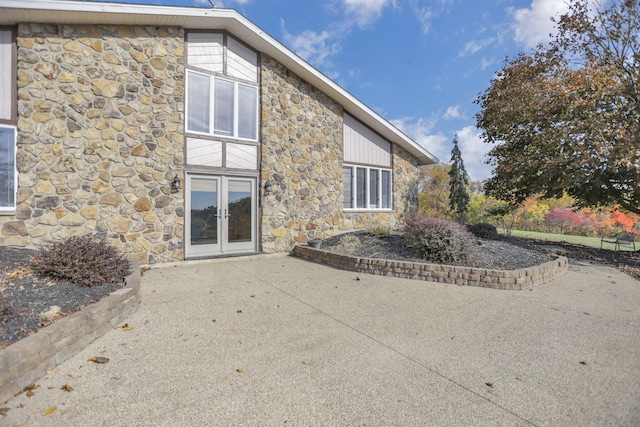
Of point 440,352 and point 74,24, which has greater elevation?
point 74,24

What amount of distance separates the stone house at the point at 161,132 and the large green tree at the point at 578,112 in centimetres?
496

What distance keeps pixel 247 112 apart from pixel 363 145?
4.61 meters

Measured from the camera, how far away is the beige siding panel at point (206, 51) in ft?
24.6

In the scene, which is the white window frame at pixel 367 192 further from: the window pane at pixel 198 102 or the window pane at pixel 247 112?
the window pane at pixel 198 102

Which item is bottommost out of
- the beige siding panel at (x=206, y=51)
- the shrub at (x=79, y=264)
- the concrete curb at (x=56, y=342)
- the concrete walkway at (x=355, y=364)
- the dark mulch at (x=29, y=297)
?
the concrete walkway at (x=355, y=364)

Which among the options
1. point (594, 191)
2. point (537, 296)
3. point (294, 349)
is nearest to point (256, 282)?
point (294, 349)

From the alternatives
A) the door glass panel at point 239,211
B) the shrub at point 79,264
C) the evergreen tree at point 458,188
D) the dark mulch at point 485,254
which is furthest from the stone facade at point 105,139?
the evergreen tree at point 458,188

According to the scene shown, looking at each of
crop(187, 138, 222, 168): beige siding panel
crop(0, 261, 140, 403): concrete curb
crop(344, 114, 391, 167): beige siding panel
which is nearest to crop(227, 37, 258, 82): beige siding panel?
crop(187, 138, 222, 168): beige siding panel

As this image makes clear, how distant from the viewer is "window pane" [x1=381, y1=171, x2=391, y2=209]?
11.8 m

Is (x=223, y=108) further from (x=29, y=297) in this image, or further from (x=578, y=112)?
(x=578, y=112)

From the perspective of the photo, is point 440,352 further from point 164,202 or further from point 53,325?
point 164,202

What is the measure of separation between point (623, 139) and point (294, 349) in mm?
9040

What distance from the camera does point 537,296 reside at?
195 inches

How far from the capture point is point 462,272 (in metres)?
5.62
